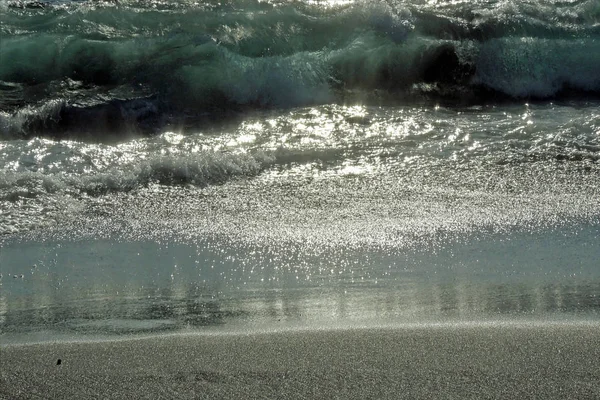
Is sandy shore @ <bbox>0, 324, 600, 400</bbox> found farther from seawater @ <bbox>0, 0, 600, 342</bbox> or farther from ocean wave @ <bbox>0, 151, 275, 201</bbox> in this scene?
ocean wave @ <bbox>0, 151, 275, 201</bbox>

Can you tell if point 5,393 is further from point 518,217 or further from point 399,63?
point 399,63

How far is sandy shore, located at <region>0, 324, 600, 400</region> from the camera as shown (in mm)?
2787

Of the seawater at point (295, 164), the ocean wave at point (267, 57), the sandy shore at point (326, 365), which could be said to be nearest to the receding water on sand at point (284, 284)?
the seawater at point (295, 164)

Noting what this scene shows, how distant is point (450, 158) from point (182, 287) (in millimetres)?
3156

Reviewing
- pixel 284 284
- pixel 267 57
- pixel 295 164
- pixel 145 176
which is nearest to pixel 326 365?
pixel 284 284

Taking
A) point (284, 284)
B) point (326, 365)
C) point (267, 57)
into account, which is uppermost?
point (267, 57)

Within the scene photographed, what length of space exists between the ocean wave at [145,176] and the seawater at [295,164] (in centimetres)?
2

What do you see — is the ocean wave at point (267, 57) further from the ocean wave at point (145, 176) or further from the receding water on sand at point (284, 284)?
the receding water on sand at point (284, 284)

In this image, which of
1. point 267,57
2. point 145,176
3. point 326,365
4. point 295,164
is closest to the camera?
point 326,365

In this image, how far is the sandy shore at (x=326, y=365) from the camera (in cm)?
279

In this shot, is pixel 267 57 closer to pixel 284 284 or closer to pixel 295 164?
pixel 295 164

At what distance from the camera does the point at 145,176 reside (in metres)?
6.02

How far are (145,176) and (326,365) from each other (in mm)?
3345

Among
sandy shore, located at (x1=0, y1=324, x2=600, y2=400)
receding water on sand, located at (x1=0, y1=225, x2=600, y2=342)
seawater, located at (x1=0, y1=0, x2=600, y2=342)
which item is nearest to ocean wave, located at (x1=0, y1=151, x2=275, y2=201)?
seawater, located at (x1=0, y1=0, x2=600, y2=342)
